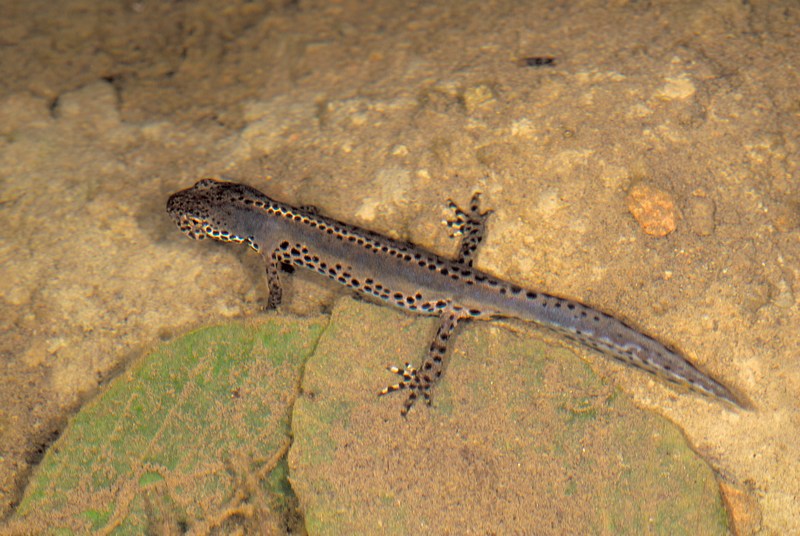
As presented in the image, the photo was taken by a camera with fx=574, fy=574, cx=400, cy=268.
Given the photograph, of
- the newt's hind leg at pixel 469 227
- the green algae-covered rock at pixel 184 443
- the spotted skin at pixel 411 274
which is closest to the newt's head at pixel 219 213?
the spotted skin at pixel 411 274

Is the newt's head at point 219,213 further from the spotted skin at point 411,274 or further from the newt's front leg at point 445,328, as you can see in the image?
the newt's front leg at point 445,328

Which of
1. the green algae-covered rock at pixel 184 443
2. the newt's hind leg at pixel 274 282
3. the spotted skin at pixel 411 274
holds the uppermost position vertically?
the spotted skin at pixel 411 274

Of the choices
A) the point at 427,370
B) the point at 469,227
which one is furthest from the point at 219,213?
the point at 427,370

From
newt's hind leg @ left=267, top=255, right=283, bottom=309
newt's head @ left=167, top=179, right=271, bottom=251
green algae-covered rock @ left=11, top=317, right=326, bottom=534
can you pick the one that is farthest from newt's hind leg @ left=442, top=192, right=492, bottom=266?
newt's head @ left=167, top=179, right=271, bottom=251

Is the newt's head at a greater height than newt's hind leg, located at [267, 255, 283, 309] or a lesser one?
greater

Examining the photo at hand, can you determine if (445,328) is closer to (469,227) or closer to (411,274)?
(411,274)

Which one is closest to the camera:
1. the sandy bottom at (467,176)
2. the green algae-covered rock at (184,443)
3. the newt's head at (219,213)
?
the green algae-covered rock at (184,443)

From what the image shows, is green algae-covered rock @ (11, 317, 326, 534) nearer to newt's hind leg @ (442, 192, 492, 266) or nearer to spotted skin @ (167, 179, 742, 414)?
spotted skin @ (167, 179, 742, 414)

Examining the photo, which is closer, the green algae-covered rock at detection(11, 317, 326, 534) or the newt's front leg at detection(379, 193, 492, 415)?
the green algae-covered rock at detection(11, 317, 326, 534)
